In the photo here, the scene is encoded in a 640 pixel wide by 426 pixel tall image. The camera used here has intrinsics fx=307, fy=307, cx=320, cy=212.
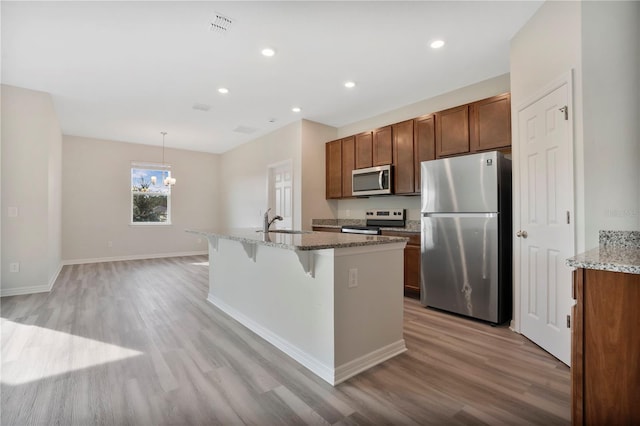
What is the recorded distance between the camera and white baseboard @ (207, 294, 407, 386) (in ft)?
6.33

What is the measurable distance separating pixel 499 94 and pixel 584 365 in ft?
10.1

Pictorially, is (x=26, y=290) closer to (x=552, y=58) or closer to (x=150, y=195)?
(x=150, y=195)

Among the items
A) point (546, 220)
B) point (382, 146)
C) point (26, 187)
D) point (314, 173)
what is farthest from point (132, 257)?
point (546, 220)

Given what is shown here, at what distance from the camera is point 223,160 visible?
8188mm

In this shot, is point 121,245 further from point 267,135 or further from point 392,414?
point 392,414

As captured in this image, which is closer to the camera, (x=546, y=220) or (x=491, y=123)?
(x=546, y=220)

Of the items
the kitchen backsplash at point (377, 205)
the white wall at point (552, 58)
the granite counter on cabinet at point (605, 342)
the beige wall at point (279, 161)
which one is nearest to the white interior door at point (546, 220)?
the white wall at point (552, 58)

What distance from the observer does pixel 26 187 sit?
4.01 metres

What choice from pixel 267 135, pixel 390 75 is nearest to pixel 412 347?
pixel 390 75

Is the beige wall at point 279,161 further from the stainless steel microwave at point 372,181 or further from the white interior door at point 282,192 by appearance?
the stainless steel microwave at point 372,181

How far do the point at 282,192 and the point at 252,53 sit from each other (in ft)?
10.1

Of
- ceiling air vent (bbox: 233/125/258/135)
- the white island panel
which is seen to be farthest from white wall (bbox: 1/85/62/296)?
the white island panel

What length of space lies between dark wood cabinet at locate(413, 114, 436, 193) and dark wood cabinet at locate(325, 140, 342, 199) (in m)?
1.44

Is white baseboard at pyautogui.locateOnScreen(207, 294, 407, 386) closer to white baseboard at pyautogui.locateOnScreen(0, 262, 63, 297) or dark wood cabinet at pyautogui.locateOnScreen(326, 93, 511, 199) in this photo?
dark wood cabinet at pyautogui.locateOnScreen(326, 93, 511, 199)
